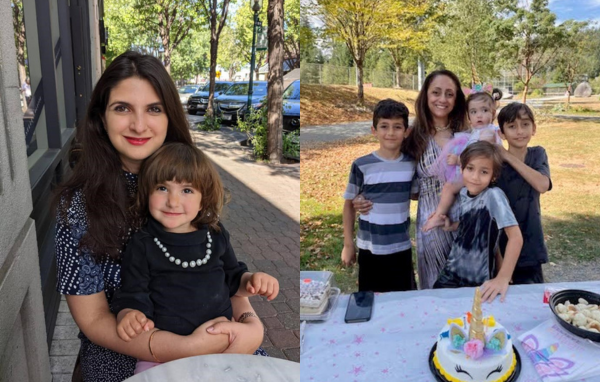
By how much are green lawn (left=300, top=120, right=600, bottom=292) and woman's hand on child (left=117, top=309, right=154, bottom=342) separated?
1.15 meters

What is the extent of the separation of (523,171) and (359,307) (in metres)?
1.04

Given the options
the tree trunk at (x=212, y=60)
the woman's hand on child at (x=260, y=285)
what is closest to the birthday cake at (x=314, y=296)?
the woman's hand on child at (x=260, y=285)

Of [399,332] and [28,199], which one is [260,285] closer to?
[399,332]

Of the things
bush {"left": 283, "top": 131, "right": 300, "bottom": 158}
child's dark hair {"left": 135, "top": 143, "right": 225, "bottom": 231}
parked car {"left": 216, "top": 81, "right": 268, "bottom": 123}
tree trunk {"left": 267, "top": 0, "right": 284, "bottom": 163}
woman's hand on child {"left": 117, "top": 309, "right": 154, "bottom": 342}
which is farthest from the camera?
parked car {"left": 216, "top": 81, "right": 268, "bottom": 123}

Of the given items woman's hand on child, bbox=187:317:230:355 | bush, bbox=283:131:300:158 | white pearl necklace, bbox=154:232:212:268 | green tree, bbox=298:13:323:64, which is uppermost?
green tree, bbox=298:13:323:64

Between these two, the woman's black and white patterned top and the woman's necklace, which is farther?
the woman's necklace

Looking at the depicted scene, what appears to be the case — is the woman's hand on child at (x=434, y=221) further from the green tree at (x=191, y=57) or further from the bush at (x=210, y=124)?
the green tree at (x=191, y=57)

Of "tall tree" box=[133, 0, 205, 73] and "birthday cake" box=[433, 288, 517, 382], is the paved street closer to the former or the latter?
"birthday cake" box=[433, 288, 517, 382]

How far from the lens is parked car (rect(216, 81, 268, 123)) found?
1507 cm

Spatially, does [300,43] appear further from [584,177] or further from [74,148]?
[584,177]

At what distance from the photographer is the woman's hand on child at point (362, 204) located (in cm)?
238

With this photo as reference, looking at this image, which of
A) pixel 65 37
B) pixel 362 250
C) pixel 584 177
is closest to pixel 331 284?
pixel 362 250

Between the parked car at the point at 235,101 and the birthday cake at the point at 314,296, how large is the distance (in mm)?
12514

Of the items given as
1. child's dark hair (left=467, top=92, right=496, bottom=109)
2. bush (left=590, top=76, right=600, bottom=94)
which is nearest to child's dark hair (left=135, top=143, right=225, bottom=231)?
child's dark hair (left=467, top=92, right=496, bottom=109)
